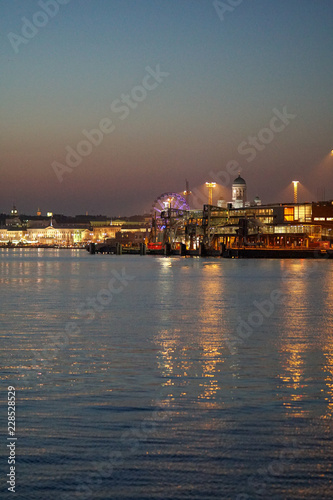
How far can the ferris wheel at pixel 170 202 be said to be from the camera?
147 meters

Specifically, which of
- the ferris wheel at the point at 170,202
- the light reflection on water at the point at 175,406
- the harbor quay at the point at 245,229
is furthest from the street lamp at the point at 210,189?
the light reflection on water at the point at 175,406

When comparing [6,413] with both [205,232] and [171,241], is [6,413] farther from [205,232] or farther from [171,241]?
[171,241]

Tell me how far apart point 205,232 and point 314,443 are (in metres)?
135

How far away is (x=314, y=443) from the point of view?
30.0 ft

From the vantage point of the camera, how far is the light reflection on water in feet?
25.9

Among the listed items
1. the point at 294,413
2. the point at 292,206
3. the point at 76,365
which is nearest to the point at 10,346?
the point at 76,365

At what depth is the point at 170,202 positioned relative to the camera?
14762 cm

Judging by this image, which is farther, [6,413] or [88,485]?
[6,413]

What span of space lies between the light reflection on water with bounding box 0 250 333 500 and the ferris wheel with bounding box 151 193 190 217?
12259cm

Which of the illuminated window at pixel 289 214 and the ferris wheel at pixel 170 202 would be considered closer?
the ferris wheel at pixel 170 202

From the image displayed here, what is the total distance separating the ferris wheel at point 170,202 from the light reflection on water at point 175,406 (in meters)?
123

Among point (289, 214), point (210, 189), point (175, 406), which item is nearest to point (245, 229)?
point (289, 214)

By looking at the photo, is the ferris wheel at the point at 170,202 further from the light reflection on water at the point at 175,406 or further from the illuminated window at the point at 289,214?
the light reflection on water at the point at 175,406

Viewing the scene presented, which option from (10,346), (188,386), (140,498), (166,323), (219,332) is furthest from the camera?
(166,323)
